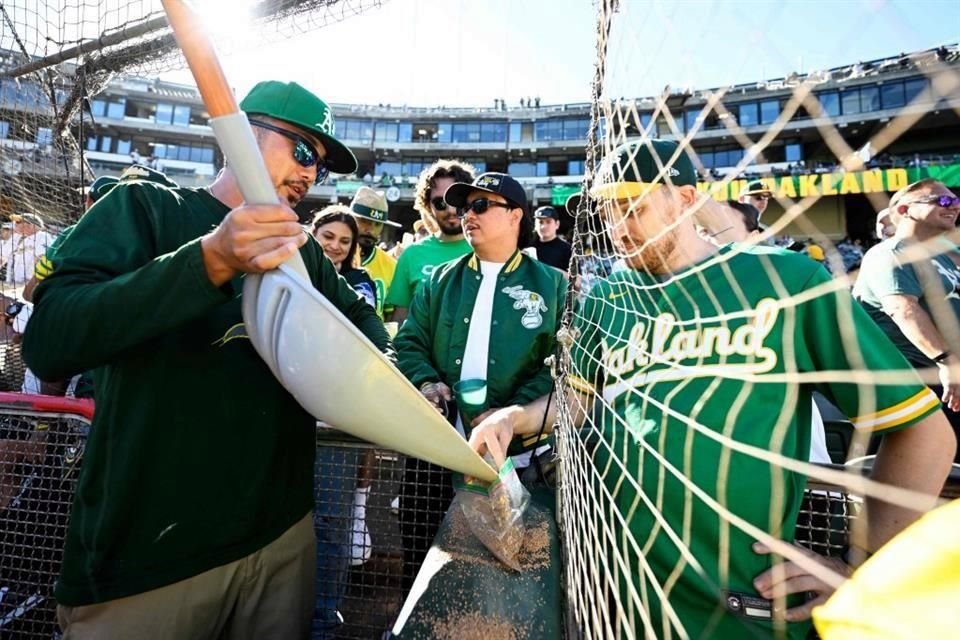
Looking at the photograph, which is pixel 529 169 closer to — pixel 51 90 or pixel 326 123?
pixel 51 90

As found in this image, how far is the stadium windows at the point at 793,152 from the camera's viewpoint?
28406 millimetres

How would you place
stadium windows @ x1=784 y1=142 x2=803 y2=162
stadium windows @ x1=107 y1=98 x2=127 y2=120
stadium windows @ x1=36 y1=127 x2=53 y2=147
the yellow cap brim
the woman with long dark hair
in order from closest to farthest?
the yellow cap brim, the woman with long dark hair, stadium windows @ x1=36 y1=127 x2=53 y2=147, stadium windows @ x1=784 y1=142 x2=803 y2=162, stadium windows @ x1=107 y1=98 x2=127 y2=120

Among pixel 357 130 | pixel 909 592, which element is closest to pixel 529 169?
pixel 357 130

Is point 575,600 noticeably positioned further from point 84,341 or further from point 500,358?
point 84,341

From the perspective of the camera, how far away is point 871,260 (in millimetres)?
2010

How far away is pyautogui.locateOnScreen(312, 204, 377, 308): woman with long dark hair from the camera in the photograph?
110 inches

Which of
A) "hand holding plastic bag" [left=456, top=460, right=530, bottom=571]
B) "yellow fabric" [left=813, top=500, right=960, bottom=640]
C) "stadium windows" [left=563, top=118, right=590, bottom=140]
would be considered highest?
"stadium windows" [left=563, top=118, right=590, bottom=140]

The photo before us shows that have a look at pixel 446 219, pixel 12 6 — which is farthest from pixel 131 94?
pixel 446 219

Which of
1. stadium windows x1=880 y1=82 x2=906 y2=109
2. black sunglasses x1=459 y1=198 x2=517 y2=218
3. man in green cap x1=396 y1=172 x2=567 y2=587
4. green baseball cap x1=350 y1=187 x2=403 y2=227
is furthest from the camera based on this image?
green baseball cap x1=350 y1=187 x2=403 y2=227

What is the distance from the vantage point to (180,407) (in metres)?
1.14

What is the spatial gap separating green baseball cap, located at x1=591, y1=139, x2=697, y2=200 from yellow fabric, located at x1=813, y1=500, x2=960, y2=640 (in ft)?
3.40

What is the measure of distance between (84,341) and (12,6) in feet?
13.9

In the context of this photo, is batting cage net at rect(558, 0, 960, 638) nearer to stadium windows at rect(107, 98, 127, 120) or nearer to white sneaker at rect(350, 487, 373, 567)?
white sneaker at rect(350, 487, 373, 567)

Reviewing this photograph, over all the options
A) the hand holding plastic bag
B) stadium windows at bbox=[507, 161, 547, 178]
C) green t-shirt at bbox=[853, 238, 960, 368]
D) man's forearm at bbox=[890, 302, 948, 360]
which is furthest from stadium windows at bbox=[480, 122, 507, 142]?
the hand holding plastic bag
